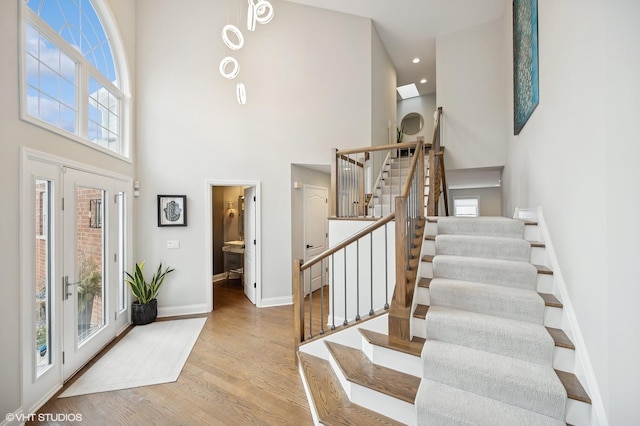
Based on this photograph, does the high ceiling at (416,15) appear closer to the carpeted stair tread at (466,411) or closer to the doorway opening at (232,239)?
the doorway opening at (232,239)

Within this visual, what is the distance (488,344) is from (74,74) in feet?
15.0

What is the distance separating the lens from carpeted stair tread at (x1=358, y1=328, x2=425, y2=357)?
1.85m

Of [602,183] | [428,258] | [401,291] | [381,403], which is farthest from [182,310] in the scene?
[602,183]

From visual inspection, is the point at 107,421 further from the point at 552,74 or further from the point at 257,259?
the point at 552,74

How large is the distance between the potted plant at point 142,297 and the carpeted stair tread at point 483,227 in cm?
398

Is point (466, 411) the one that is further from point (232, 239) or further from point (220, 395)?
point (232, 239)

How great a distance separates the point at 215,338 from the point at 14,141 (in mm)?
2734

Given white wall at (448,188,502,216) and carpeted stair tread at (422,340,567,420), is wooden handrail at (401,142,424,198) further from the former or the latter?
white wall at (448,188,502,216)

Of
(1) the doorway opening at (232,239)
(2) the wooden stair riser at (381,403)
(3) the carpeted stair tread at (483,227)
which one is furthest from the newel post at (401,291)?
(1) the doorway opening at (232,239)

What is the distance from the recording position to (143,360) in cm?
289

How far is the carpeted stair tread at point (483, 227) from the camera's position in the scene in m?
2.61

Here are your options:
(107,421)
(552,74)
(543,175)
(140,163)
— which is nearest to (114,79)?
(140,163)

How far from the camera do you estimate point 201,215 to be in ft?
14.0

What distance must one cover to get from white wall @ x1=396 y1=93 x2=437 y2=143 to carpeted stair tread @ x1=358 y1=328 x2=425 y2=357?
7.13 m
